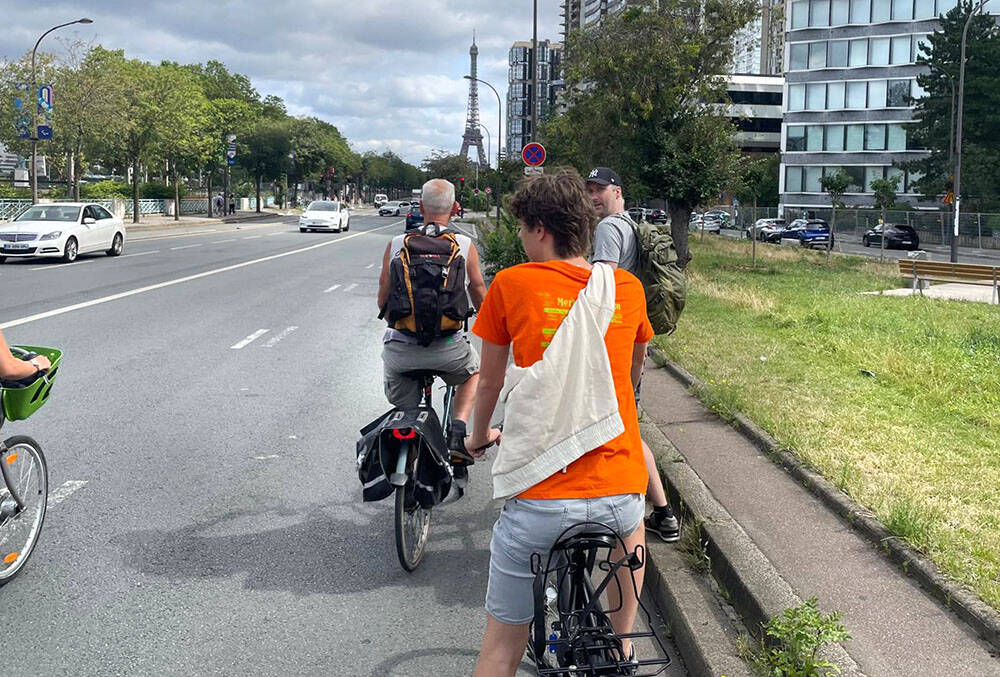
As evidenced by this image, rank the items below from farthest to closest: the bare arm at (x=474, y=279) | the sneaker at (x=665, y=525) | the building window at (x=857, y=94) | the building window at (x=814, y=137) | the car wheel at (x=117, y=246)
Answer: the building window at (x=814, y=137) < the building window at (x=857, y=94) < the car wheel at (x=117, y=246) < the bare arm at (x=474, y=279) < the sneaker at (x=665, y=525)

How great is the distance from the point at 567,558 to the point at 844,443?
4.60 m

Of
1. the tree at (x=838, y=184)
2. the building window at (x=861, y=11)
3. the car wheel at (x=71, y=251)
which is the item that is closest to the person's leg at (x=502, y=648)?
the car wheel at (x=71, y=251)

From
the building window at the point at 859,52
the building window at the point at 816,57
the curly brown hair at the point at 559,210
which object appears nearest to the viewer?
the curly brown hair at the point at 559,210

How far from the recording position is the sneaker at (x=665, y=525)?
16.7ft

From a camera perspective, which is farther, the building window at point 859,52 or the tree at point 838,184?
the building window at point 859,52

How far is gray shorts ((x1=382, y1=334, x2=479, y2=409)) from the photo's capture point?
5.22m

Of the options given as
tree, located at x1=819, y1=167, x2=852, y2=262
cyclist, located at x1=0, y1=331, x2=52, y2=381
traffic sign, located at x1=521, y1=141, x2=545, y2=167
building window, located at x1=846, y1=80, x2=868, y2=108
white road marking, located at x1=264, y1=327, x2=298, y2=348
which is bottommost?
white road marking, located at x1=264, y1=327, x2=298, y2=348

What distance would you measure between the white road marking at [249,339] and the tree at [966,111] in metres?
50.9

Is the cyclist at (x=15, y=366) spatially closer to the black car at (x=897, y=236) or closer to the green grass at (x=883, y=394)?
the green grass at (x=883, y=394)

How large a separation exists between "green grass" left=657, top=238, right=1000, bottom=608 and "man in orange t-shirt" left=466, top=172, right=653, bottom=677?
2.09 m

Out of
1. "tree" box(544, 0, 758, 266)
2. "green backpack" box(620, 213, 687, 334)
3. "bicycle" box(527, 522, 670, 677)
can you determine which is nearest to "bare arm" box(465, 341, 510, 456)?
"bicycle" box(527, 522, 670, 677)

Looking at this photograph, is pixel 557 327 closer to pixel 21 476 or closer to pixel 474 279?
pixel 474 279

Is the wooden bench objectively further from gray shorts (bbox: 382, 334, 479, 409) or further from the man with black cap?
gray shorts (bbox: 382, 334, 479, 409)

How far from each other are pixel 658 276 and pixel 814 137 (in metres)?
78.0
